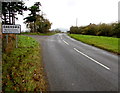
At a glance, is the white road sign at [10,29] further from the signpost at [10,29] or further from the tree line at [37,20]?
the tree line at [37,20]

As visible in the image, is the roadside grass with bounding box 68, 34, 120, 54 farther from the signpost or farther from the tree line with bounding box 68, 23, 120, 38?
the tree line with bounding box 68, 23, 120, 38

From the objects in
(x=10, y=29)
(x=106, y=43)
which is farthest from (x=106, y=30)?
(x=10, y=29)

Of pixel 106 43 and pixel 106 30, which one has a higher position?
pixel 106 30

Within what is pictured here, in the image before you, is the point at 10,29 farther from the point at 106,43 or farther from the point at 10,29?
the point at 106,43

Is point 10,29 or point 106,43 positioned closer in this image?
point 10,29

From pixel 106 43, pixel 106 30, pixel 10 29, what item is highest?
pixel 106 30

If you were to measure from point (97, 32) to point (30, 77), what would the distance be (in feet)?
136

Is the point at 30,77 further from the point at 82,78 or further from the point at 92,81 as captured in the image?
the point at 92,81

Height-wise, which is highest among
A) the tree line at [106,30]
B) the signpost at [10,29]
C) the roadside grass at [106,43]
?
the tree line at [106,30]

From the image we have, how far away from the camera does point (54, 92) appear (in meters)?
4.44

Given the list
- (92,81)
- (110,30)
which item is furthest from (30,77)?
(110,30)

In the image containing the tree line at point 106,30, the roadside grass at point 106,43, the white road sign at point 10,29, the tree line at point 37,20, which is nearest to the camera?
the white road sign at point 10,29

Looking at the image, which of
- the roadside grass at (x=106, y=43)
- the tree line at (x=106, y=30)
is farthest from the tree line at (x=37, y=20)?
the roadside grass at (x=106, y=43)

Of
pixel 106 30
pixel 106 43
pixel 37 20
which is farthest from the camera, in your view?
pixel 37 20
